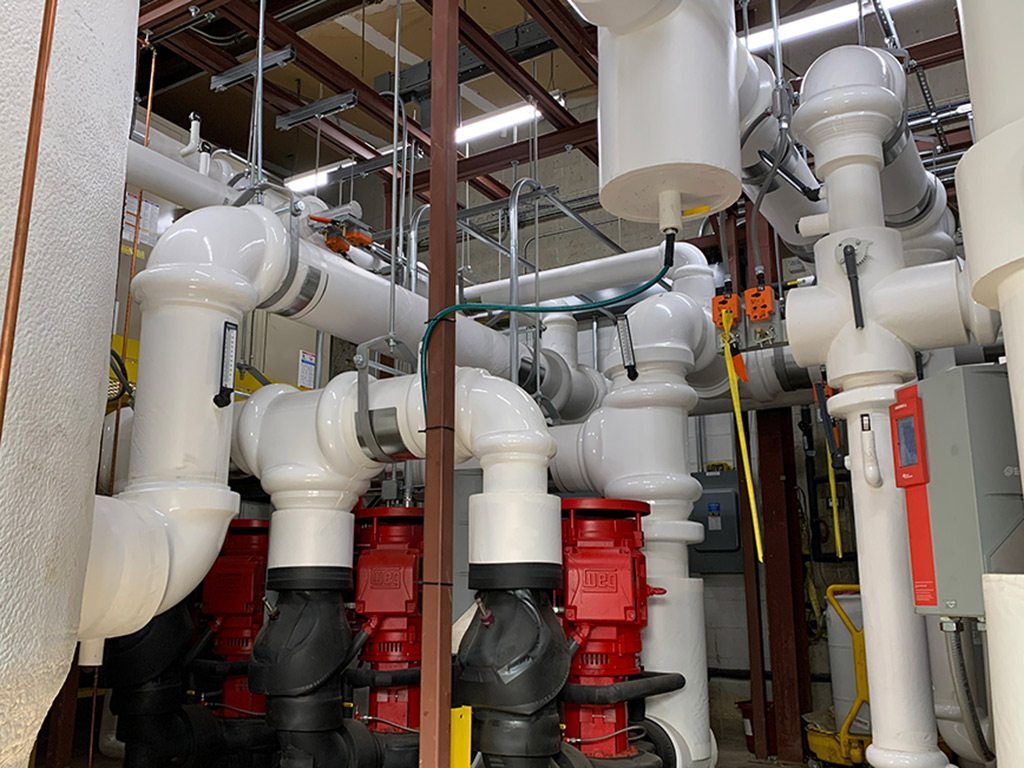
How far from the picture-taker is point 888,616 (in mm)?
2549

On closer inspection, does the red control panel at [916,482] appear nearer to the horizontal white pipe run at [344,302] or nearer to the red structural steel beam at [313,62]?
the horizontal white pipe run at [344,302]

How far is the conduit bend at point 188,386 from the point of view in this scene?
2600 mm

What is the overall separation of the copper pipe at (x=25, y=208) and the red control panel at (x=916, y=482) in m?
1.97

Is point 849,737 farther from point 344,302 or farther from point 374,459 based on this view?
point 344,302

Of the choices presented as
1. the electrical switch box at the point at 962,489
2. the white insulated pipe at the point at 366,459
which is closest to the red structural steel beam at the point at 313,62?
the white insulated pipe at the point at 366,459

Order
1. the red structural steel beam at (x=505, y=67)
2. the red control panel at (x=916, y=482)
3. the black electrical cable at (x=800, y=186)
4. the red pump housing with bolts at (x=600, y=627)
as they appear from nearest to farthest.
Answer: the red control panel at (x=916, y=482)
the red pump housing with bolts at (x=600, y=627)
the black electrical cable at (x=800, y=186)
the red structural steel beam at (x=505, y=67)

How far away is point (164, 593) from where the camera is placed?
7.99 ft

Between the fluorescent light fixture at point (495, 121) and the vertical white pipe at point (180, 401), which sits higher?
the fluorescent light fixture at point (495, 121)

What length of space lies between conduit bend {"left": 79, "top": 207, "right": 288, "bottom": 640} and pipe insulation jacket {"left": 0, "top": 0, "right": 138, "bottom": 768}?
1343mm

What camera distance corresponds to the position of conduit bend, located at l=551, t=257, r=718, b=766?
3.51 meters

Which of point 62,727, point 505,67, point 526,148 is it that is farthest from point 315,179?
point 62,727

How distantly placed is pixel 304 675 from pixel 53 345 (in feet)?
7.27

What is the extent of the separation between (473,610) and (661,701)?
94 cm

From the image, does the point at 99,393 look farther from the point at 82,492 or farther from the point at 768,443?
the point at 768,443
